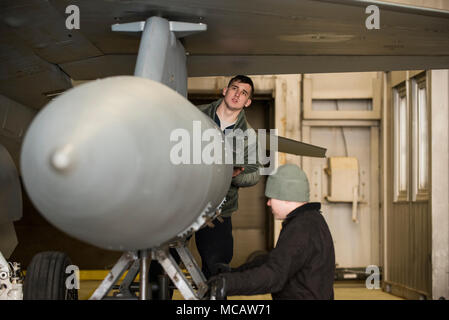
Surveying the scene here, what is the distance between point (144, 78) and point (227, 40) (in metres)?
1.74

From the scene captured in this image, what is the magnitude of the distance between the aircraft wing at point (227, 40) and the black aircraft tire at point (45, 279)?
1464mm

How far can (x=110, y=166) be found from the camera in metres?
1.91

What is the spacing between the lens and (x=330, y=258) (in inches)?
110

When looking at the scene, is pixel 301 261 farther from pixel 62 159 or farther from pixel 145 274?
pixel 62 159

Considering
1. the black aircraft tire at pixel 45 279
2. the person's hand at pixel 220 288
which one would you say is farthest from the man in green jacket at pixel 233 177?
the person's hand at pixel 220 288

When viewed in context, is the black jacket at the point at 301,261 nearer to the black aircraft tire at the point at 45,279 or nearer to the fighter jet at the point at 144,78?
the fighter jet at the point at 144,78

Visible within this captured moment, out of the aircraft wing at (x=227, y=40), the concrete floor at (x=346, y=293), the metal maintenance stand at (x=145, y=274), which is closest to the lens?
the metal maintenance stand at (x=145, y=274)

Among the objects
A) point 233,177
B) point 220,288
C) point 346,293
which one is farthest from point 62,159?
point 346,293

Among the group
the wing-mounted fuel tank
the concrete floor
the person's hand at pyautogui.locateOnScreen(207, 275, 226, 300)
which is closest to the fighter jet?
the wing-mounted fuel tank

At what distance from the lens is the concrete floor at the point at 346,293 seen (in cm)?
766

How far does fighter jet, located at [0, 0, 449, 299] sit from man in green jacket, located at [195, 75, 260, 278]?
1.10 ft

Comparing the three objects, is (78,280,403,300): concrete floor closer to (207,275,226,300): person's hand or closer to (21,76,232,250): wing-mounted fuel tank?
(207,275,226,300): person's hand
